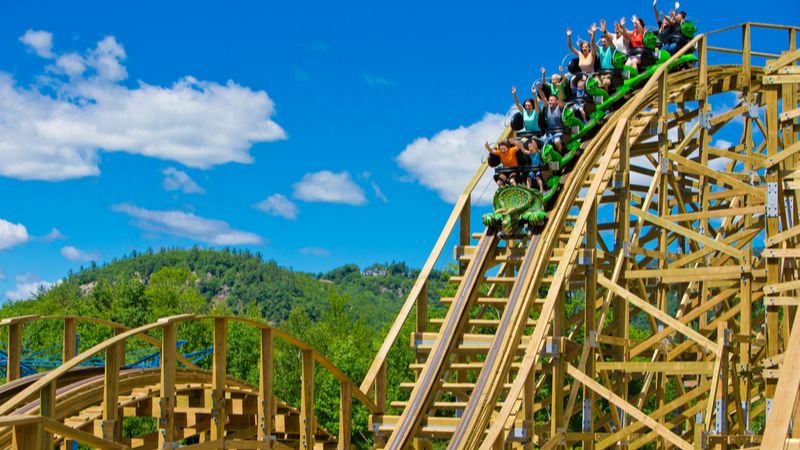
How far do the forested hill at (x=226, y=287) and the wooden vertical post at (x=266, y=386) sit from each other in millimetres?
36687

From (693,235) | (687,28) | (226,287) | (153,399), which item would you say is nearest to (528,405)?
(693,235)

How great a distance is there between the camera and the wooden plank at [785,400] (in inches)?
155

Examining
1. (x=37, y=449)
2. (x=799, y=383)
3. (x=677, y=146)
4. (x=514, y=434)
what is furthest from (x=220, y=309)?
(x=799, y=383)

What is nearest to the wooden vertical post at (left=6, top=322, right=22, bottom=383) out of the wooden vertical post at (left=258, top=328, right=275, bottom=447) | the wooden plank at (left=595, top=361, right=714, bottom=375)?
the wooden vertical post at (left=258, top=328, right=275, bottom=447)

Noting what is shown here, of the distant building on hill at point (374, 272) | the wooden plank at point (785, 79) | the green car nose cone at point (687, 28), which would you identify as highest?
the distant building on hill at point (374, 272)

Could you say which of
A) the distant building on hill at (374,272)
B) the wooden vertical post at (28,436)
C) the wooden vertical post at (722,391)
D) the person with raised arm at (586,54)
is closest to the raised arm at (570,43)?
the person with raised arm at (586,54)

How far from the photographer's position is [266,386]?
10891mm

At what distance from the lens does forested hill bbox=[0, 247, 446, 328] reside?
50.6 m

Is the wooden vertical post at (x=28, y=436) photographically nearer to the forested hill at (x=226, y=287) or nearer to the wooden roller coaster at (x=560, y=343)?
the wooden roller coaster at (x=560, y=343)

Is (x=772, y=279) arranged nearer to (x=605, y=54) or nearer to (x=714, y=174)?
(x=714, y=174)

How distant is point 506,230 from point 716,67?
4.64 meters

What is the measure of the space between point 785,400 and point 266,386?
7369mm

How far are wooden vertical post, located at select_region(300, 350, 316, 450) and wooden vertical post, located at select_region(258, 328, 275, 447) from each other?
1.52ft

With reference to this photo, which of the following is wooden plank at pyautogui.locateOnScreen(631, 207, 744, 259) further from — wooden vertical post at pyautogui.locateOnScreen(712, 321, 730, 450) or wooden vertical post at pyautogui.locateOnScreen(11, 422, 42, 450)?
wooden vertical post at pyautogui.locateOnScreen(11, 422, 42, 450)
